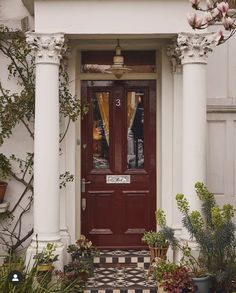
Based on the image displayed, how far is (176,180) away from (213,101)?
140 cm

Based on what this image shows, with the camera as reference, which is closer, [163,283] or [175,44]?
[163,283]

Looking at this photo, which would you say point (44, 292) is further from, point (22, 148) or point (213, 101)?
point (213, 101)

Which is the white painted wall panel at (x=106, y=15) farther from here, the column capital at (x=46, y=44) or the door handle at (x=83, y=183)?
the door handle at (x=83, y=183)

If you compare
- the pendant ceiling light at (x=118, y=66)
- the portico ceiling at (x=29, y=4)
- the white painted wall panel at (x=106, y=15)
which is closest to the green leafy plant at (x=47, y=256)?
the pendant ceiling light at (x=118, y=66)

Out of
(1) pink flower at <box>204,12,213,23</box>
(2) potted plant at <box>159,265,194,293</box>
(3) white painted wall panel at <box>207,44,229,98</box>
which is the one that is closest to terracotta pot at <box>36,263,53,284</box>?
(2) potted plant at <box>159,265,194,293</box>

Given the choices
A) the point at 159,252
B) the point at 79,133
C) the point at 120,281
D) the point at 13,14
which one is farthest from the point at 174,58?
the point at 120,281

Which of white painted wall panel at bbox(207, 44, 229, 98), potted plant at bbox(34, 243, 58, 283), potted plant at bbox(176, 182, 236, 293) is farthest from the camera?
white painted wall panel at bbox(207, 44, 229, 98)

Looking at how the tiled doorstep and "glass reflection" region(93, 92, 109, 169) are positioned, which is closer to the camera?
the tiled doorstep

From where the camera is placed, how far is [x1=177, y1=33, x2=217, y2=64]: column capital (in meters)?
7.18

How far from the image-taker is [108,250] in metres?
8.66

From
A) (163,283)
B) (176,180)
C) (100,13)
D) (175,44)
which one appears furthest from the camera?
(176,180)

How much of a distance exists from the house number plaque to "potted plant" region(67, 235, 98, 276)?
1.08 m

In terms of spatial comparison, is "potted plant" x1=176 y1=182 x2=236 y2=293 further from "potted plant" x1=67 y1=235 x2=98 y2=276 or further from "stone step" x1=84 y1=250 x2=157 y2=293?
"potted plant" x1=67 y1=235 x2=98 y2=276

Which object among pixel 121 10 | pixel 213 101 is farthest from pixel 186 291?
pixel 121 10
